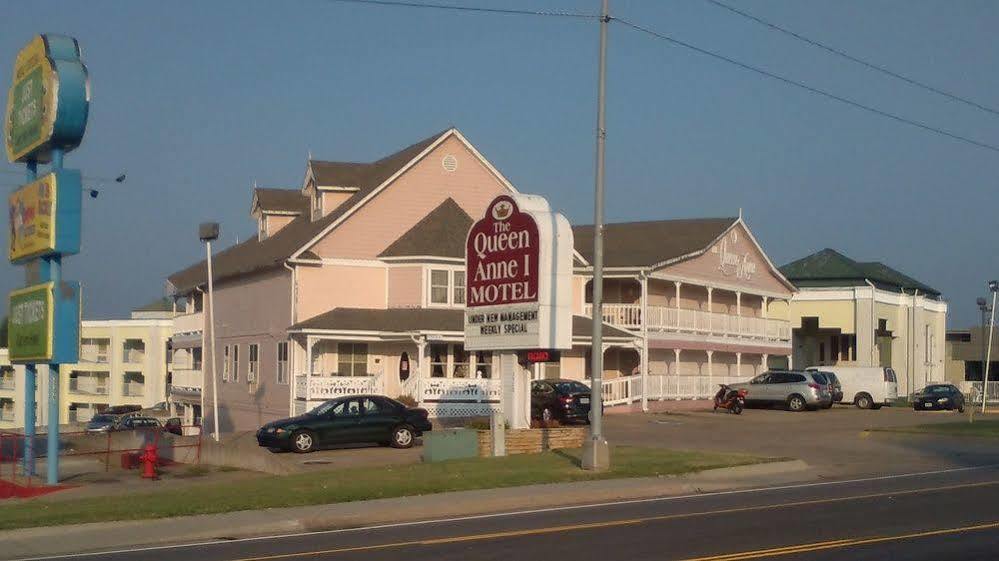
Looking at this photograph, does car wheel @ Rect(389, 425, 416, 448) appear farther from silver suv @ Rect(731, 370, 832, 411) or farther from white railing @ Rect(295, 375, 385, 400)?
silver suv @ Rect(731, 370, 832, 411)

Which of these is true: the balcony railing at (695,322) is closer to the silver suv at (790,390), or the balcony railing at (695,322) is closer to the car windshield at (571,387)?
the silver suv at (790,390)

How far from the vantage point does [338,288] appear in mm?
45000

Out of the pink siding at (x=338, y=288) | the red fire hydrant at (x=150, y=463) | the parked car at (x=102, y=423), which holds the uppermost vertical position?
the pink siding at (x=338, y=288)

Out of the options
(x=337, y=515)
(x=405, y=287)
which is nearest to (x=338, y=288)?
(x=405, y=287)

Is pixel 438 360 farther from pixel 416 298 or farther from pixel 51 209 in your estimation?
pixel 51 209

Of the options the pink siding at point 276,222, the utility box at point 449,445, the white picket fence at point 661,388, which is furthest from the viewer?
the pink siding at point 276,222

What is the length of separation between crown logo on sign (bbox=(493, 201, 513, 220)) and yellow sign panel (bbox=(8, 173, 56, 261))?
9.81 metres

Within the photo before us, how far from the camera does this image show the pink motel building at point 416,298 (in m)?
43.2

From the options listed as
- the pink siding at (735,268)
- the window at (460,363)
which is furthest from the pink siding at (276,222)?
the pink siding at (735,268)

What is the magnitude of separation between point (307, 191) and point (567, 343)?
1053 inches

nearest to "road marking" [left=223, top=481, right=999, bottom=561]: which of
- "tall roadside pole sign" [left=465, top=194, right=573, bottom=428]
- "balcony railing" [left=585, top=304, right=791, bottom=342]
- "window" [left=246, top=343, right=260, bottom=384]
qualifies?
"tall roadside pole sign" [left=465, top=194, right=573, bottom=428]

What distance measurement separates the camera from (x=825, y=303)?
6988 centimetres

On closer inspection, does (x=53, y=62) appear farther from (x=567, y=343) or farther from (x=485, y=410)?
(x=485, y=410)

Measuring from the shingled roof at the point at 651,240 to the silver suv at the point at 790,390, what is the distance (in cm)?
638
